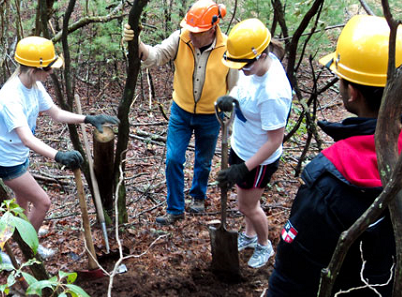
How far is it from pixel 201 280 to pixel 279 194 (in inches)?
74.0

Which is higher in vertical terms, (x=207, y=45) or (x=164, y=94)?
(x=207, y=45)

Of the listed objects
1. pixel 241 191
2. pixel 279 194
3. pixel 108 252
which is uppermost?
pixel 241 191

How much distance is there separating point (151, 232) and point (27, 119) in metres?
1.63

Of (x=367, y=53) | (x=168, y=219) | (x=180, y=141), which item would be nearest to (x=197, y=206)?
(x=168, y=219)

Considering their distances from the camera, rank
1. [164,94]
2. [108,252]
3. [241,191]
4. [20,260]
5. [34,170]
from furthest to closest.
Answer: [164,94] < [34,170] < [20,260] < [108,252] < [241,191]

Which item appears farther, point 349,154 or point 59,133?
point 59,133

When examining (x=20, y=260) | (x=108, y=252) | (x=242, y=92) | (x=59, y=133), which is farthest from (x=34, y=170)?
(x=242, y=92)

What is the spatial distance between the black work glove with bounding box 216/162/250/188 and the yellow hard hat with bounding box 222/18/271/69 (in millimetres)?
735

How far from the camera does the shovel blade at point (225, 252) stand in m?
2.97

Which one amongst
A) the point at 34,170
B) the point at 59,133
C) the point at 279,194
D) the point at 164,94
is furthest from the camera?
the point at 164,94

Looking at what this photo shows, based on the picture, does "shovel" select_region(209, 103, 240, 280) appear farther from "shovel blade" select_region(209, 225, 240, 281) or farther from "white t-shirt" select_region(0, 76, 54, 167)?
"white t-shirt" select_region(0, 76, 54, 167)

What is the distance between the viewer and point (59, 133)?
20.7 feet

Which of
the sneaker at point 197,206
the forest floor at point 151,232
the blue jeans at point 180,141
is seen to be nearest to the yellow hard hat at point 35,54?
the blue jeans at point 180,141

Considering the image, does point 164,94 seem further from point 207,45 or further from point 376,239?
point 376,239
